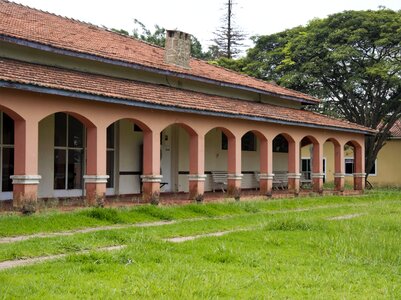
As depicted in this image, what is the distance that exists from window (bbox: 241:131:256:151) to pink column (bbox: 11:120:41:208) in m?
12.1

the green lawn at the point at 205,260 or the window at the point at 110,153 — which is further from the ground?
the window at the point at 110,153

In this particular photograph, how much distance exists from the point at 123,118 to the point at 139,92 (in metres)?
1.31

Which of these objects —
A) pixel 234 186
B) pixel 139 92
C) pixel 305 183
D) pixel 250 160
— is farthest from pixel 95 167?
pixel 305 183

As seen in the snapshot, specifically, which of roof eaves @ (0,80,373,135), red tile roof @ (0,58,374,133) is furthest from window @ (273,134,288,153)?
roof eaves @ (0,80,373,135)

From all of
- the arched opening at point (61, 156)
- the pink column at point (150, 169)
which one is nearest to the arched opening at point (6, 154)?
the arched opening at point (61, 156)

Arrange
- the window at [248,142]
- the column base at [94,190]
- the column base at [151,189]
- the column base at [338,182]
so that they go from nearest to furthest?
the column base at [94,190] < the column base at [151,189] < the window at [248,142] < the column base at [338,182]

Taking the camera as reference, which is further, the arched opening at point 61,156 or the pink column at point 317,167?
the pink column at point 317,167

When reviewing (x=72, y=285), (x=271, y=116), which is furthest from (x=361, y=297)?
(x=271, y=116)

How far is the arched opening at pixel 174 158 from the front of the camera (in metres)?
20.5

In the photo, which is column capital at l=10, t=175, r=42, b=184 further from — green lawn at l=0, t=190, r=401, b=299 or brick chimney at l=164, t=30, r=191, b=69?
brick chimney at l=164, t=30, r=191, b=69

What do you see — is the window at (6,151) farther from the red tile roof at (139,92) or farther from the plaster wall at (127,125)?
the red tile roof at (139,92)

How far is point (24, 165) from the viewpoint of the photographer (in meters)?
13.2

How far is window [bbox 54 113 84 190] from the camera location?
16.7 metres

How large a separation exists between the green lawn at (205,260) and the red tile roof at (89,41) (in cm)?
526
